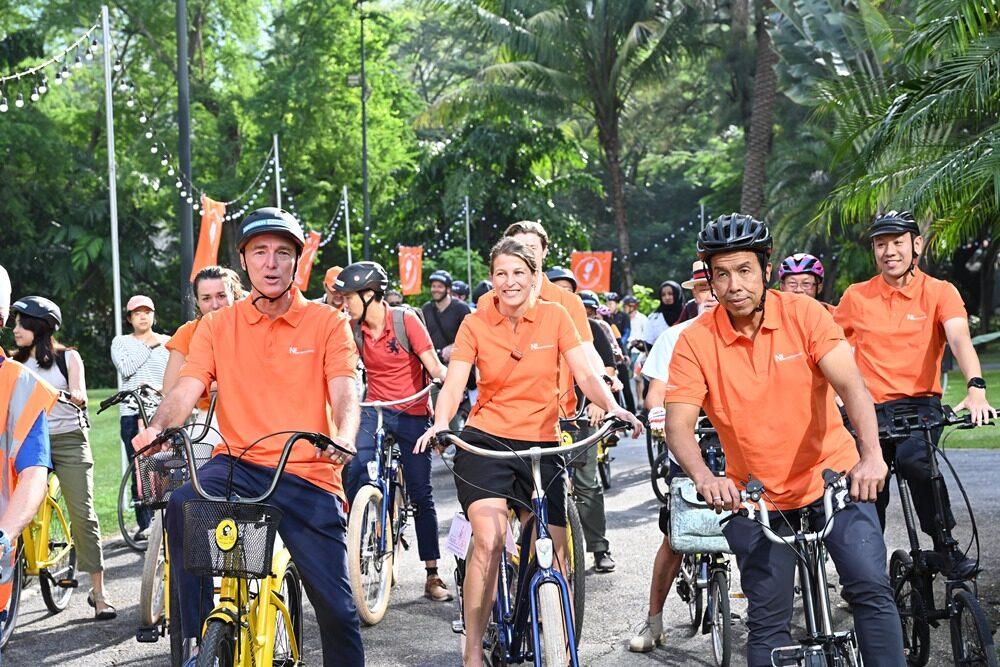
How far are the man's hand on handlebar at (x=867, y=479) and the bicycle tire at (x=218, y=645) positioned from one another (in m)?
2.04

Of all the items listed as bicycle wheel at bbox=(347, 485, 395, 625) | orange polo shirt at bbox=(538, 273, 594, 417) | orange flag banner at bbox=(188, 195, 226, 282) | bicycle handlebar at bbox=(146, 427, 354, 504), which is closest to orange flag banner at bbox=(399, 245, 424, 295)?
orange flag banner at bbox=(188, 195, 226, 282)

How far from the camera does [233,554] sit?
13.3 feet

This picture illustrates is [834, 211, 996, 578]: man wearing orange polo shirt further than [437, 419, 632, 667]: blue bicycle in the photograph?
Yes

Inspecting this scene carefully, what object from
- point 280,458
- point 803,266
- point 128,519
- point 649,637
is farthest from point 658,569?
point 128,519

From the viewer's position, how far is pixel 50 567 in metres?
8.20

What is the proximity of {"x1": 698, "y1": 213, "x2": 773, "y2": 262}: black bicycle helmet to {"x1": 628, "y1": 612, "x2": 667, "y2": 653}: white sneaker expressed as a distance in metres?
2.88

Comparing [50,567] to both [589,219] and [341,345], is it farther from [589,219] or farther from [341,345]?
[589,219]

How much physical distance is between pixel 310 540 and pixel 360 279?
146 inches

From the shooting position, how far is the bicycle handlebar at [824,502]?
13.2ft

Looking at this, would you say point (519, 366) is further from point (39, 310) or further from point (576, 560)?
point (39, 310)

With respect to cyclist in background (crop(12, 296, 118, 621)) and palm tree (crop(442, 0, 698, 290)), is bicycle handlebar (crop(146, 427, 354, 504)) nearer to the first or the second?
cyclist in background (crop(12, 296, 118, 621))

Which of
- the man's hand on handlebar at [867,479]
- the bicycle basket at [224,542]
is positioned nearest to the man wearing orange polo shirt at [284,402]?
the bicycle basket at [224,542]

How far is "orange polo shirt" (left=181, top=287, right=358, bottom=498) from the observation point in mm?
4664

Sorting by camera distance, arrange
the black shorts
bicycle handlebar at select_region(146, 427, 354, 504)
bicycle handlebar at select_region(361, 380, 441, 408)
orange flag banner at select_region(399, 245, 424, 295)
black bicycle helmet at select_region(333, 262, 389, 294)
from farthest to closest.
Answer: orange flag banner at select_region(399, 245, 424, 295), black bicycle helmet at select_region(333, 262, 389, 294), bicycle handlebar at select_region(361, 380, 441, 408), the black shorts, bicycle handlebar at select_region(146, 427, 354, 504)
